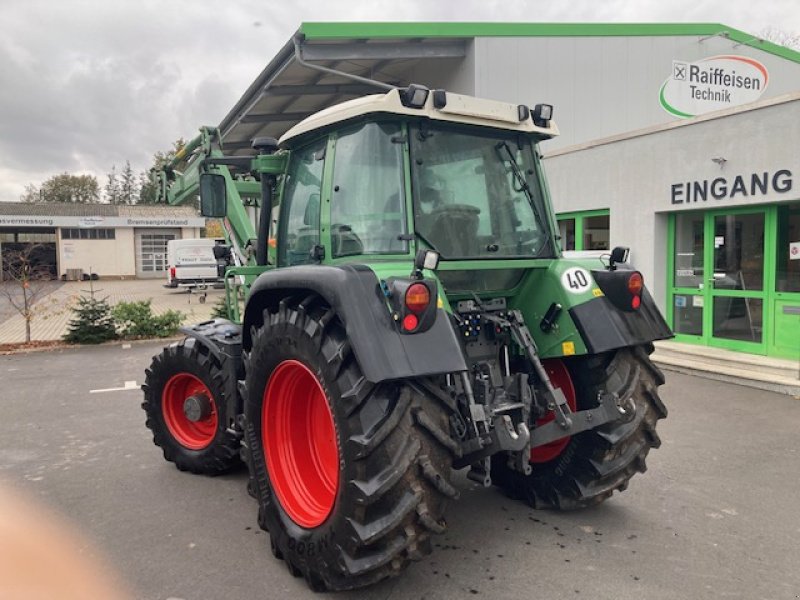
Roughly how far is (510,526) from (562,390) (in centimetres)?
89

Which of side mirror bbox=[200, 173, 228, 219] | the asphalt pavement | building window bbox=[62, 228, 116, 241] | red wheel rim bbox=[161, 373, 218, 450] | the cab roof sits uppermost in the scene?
building window bbox=[62, 228, 116, 241]

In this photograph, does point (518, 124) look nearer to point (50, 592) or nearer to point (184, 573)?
point (184, 573)

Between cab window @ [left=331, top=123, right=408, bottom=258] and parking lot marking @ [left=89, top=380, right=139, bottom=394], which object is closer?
cab window @ [left=331, top=123, right=408, bottom=258]

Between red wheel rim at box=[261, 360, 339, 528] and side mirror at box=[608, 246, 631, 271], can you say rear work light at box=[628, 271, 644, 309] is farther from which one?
red wheel rim at box=[261, 360, 339, 528]

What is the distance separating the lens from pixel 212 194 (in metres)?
4.35

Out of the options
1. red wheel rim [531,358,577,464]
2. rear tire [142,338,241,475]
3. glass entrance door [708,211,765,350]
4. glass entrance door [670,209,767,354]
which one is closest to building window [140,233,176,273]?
glass entrance door [670,209,767,354]

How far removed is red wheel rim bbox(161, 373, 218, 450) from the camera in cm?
479

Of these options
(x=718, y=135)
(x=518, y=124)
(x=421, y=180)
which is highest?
(x=718, y=135)

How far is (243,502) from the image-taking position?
13.7 feet

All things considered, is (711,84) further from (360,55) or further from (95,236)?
(95,236)

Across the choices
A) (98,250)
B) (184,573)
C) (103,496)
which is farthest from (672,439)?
(98,250)

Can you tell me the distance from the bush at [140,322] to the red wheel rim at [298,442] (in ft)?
31.7

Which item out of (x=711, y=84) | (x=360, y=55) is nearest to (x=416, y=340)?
(x=360, y=55)

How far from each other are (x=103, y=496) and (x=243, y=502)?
1.03 metres
